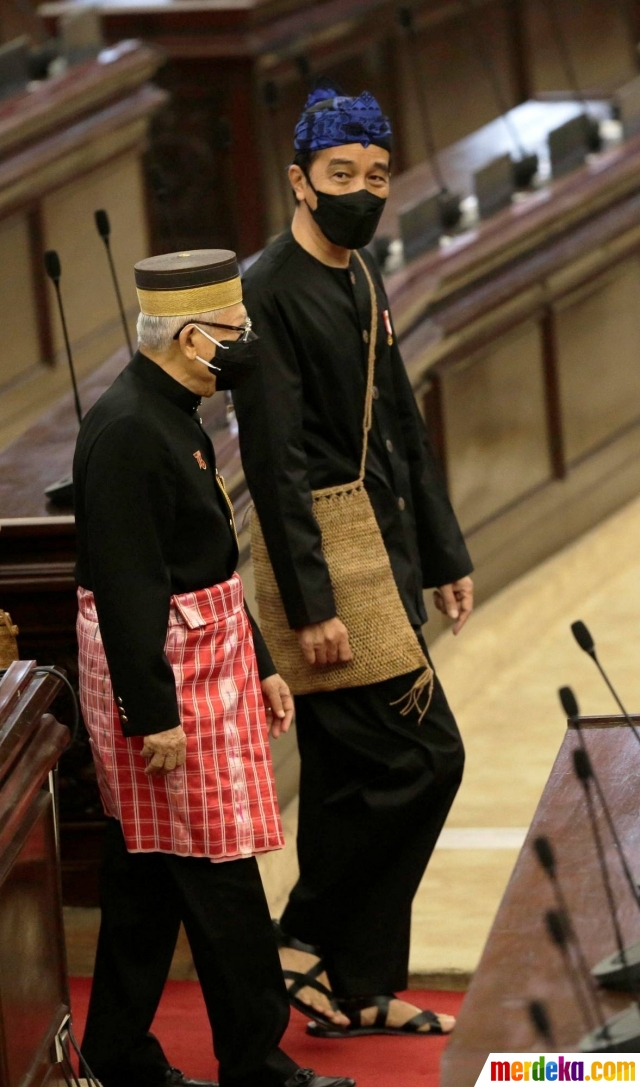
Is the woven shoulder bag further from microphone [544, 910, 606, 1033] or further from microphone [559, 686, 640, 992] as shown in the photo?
microphone [544, 910, 606, 1033]

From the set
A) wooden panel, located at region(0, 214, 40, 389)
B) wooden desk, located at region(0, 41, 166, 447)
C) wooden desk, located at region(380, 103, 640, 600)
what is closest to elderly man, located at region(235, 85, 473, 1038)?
wooden desk, located at region(380, 103, 640, 600)

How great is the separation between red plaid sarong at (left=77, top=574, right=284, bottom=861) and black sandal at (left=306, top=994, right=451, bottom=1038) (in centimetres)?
58

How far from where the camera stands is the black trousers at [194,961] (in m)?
3.03

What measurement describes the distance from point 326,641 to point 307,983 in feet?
2.21

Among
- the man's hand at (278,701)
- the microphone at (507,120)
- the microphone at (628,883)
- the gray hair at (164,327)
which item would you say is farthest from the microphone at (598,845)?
the microphone at (507,120)

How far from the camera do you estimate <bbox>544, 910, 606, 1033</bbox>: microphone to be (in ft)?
6.88

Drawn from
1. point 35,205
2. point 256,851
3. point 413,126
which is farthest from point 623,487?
point 256,851

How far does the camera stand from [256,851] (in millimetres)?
3029

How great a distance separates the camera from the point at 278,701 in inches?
123

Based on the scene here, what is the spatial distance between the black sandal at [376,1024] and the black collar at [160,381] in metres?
1.19

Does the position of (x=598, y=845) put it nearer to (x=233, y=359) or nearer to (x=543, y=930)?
(x=543, y=930)

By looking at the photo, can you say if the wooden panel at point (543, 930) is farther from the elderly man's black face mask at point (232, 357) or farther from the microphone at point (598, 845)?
the elderly man's black face mask at point (232, 357)

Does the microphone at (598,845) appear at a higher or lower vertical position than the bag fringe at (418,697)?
higher

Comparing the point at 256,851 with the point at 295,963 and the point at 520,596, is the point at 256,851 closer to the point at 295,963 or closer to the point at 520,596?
the point at 295,963
